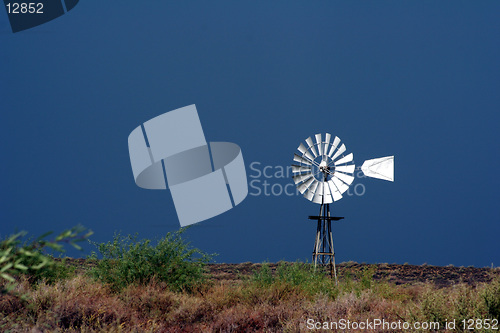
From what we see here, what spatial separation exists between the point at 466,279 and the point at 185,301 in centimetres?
1686

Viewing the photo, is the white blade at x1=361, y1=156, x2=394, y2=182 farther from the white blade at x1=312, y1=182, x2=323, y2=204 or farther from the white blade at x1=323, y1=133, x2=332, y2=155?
the white blade at x1=312, y1=182, x2=323, y2=204

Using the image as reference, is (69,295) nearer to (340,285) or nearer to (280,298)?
(280,298)

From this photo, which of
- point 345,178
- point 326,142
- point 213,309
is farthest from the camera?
point 326,142

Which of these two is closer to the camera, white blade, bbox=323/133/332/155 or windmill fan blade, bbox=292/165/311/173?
white blade, bbox=323/133/332/155

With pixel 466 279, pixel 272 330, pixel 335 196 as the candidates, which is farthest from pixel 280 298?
pixel 466 279

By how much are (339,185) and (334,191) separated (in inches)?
11.6

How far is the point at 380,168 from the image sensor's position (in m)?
16.9

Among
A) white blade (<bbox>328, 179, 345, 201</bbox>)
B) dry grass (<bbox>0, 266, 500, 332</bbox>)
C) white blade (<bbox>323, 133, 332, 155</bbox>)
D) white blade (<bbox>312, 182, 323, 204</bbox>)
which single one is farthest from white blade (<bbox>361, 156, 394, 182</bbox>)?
dry grass (<bbox>0, 266, 500, 332</bbox>)

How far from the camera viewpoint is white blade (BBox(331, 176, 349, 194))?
17.3 m

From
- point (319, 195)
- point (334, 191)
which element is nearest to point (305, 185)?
point (319, 195)

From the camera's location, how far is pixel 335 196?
17.4 meters

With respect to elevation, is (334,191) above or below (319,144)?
below

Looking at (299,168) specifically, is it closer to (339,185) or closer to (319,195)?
(319,195)

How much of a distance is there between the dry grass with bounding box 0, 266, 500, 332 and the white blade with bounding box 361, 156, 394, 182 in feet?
18.0
